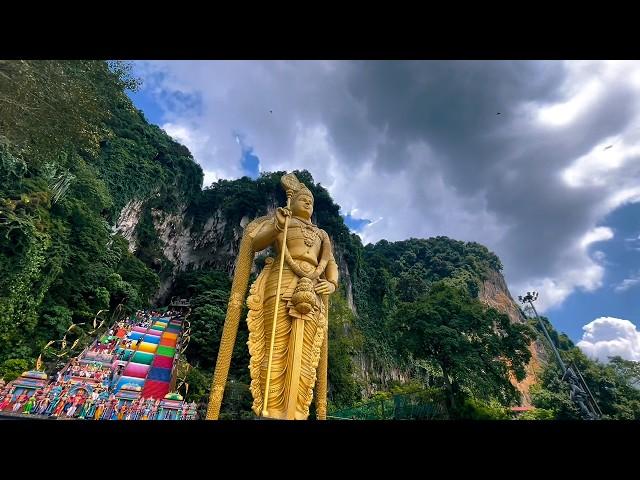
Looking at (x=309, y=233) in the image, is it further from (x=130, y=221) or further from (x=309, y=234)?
(x=130, y=221)

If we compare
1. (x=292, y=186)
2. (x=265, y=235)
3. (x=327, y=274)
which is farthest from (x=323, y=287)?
(x=292, y=186)

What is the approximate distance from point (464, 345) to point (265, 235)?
37.6ft

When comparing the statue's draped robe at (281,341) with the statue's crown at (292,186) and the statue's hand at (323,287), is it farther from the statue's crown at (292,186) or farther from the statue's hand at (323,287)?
the statue's crown at (292,186)

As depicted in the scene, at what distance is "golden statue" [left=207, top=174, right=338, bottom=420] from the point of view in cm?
378

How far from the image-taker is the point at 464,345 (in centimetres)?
1322

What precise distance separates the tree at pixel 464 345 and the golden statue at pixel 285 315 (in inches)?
404

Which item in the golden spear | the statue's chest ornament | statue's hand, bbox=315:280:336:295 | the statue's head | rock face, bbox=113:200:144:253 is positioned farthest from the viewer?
rock face, bbox=113:200:144:253

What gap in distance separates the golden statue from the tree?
10.3 meters

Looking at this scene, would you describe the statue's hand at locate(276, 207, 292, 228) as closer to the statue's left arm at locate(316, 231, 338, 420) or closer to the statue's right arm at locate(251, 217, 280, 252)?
the statue's right arm at locate(251, 217, 280, 252)

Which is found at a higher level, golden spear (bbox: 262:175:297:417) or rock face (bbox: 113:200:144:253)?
rock face (bbox: 113:200:144:253)

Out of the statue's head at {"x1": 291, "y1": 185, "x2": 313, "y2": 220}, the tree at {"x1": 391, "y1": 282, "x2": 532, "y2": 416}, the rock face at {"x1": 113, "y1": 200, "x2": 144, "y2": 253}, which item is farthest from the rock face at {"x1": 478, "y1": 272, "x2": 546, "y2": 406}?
the statue's head at {"x1": 291, "y1": 185, "x2": 313, "y2": 220}

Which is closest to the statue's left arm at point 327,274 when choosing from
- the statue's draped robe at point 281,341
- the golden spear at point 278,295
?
the statue's draped robe at point 281,341
